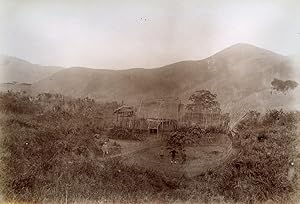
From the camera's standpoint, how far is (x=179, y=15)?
589cm

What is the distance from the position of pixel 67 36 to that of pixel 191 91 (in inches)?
68.4

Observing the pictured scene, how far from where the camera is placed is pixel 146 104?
19.7ft

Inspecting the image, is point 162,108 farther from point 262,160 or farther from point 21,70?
point 21,70

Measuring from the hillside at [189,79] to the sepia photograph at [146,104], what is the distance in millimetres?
13

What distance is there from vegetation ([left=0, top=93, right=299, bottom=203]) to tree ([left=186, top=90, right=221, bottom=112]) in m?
0.30

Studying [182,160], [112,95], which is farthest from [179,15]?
[182,160]

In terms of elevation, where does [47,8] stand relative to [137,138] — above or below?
above

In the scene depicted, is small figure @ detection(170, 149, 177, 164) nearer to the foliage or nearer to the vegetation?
the vegetation

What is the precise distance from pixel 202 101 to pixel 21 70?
234 centimetres

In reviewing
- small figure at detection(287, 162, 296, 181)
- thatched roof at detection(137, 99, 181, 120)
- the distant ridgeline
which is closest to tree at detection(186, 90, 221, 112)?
thatched roof at detection(137, 99, 181, 120)

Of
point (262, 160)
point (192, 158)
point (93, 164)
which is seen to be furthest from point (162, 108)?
point (262, 160)

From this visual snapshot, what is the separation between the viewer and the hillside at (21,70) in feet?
19.7

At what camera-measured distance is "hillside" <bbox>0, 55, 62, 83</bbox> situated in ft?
19.7

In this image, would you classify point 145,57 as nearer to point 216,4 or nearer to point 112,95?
point 112,95
